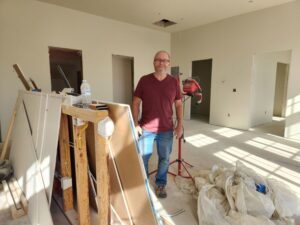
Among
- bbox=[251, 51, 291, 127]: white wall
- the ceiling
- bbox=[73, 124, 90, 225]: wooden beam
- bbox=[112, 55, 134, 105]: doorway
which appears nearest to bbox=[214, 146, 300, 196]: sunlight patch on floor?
bbox=[73, 124, 90, 225]: wooden beam

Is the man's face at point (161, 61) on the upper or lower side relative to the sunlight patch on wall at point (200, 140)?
upper

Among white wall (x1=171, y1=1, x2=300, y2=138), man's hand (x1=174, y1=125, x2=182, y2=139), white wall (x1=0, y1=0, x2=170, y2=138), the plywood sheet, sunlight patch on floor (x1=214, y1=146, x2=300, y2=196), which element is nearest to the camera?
the plywood sheet

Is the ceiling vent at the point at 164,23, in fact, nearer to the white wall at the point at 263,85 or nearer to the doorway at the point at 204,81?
the doorway at the point at 204,81

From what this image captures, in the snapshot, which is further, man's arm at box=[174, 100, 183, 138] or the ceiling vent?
the ceiling vent

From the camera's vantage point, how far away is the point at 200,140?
14.2 ft

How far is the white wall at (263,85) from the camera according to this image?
5324 mm

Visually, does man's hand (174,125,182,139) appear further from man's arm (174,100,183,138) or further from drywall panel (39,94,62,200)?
drywall panel (39,94,62,200)

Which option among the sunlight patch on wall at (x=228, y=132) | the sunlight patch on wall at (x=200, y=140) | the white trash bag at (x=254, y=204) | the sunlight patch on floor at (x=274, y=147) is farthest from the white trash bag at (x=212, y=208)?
the sunlight patch on wall at (x=228, y=132)

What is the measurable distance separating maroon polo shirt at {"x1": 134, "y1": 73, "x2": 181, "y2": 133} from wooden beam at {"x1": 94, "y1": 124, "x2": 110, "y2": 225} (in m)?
0.75

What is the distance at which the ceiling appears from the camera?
14.5 feet

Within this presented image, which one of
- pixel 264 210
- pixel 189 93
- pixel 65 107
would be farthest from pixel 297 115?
pixel 65 107

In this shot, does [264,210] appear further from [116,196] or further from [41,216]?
[41,216]

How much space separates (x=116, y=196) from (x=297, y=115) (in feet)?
14.9

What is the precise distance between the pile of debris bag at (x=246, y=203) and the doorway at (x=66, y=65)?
4.04m
